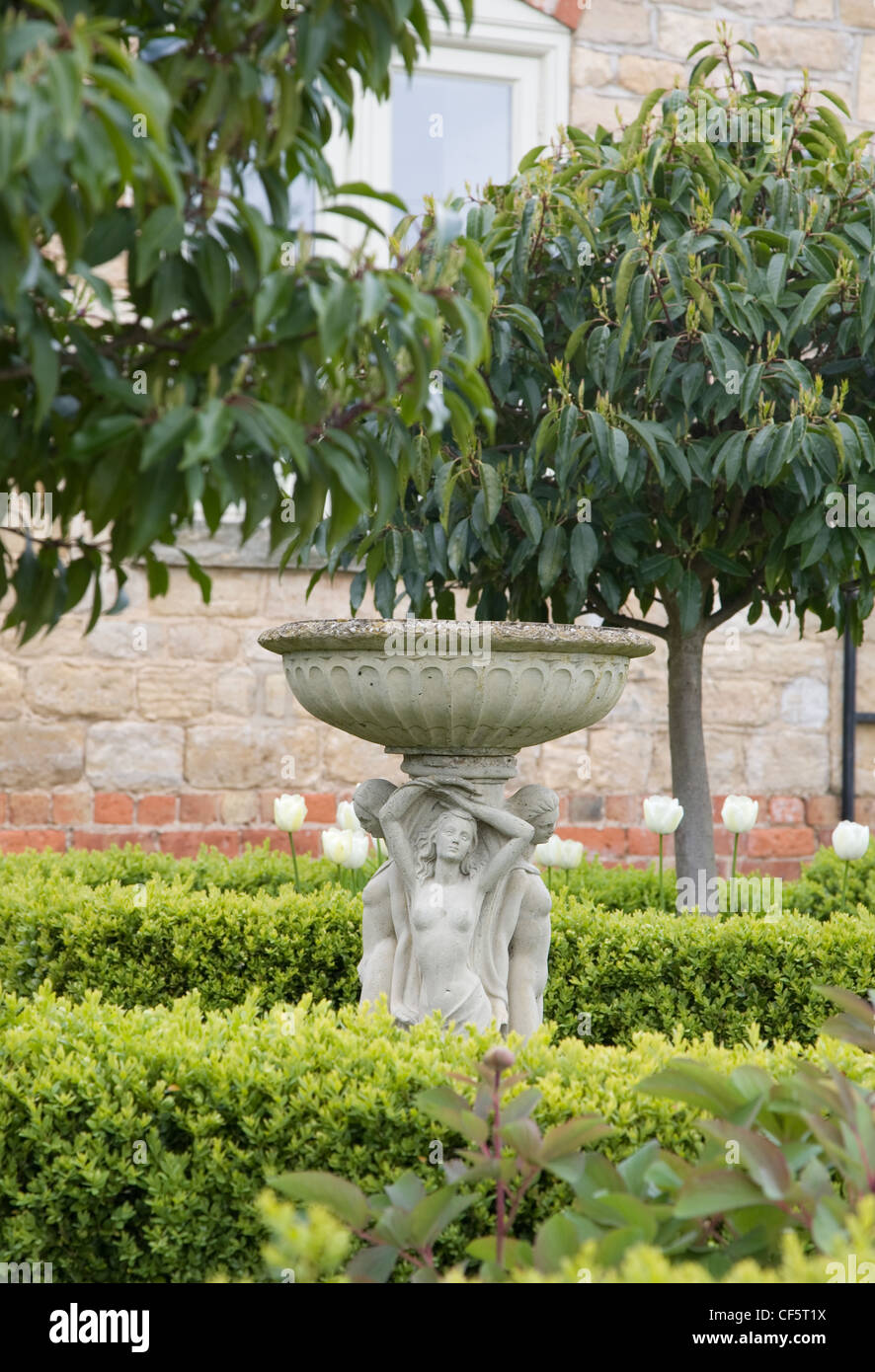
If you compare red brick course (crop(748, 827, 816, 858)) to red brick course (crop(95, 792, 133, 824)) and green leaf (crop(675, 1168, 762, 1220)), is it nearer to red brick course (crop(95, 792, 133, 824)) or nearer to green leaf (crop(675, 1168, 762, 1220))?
red brick course (crop(95, 792, 133, 824))

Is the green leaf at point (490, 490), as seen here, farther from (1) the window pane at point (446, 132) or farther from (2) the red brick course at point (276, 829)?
(1) the window pane at point (446, 132)

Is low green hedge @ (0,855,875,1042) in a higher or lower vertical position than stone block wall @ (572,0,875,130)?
lower

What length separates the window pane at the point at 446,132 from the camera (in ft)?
21.8

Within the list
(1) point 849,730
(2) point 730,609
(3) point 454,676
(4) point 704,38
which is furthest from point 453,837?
(4) point 704,38

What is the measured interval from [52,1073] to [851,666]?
544cm

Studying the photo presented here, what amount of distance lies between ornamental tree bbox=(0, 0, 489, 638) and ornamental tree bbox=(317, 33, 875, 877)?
2.03 metres

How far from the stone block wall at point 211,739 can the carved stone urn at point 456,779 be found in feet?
9.83

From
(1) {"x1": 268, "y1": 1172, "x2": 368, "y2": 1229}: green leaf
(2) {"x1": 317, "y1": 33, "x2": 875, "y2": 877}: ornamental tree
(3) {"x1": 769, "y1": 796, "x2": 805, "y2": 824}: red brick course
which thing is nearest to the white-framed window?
(2) {"x1": 317, "y1": 33, "x2": 875, "y2": 877}: ornamental tree

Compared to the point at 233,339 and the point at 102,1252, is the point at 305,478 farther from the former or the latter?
the point at 102,1252

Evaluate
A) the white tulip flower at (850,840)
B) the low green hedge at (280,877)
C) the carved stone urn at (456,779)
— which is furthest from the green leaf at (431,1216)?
the white tulip flower at (850,840)

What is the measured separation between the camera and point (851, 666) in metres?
7.03

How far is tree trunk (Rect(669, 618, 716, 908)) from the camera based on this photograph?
4691 mm

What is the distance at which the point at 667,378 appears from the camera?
4008 millimetres
